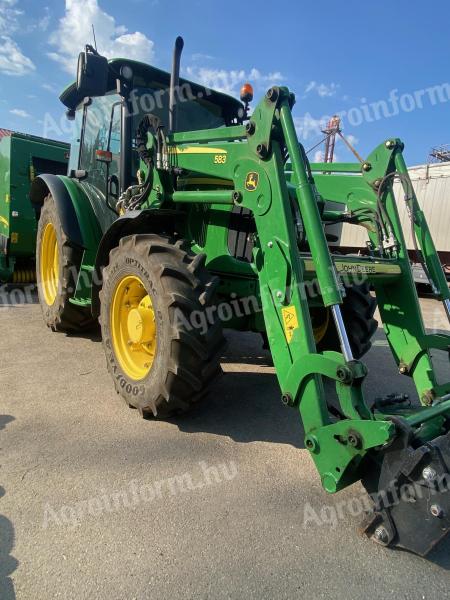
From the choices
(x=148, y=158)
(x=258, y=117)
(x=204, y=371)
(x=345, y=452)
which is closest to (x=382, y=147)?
(x=258, y=117)

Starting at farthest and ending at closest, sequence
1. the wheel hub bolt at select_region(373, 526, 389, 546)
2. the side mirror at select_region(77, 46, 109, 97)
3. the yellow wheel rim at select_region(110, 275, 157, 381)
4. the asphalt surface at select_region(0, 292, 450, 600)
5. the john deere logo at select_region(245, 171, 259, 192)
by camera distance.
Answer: the side mirror at select_region(77, 46, 109, 97)
the yellow wheel rim at select_region(110, 275, 157, 381)
the john deere logo at select_region(245, 171, 259, 192)
the wheel hub bolt at select_region(373, 526, 389, 546)
the asphalt surface at select_region(0, 292, 450, 600)

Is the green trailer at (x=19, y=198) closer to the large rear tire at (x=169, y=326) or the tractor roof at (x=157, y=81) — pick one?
the tractor roof at (x=157, y=81)

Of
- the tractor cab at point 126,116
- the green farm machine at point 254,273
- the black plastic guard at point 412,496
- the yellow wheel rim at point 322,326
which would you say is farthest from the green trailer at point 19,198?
the black plastic guard at point 412,496

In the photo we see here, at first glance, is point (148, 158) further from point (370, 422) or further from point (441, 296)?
point (370, 422)

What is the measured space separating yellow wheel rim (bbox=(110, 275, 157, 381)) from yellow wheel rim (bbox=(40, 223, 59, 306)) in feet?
7.63

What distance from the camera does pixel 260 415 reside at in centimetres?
344

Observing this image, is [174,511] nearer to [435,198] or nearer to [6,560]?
[6,560]

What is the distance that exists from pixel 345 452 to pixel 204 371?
42.2 inches

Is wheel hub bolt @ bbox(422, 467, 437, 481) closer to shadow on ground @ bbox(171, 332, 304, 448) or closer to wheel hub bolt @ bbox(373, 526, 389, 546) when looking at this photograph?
wheel hub bolt @ bbox(373, 526, 389, 546)

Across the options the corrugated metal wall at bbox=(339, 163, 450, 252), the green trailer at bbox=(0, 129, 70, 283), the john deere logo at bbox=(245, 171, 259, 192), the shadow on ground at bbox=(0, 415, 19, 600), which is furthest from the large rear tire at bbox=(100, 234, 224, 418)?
the corrugated metal wall at bbox=(339, 163, 450, 252)

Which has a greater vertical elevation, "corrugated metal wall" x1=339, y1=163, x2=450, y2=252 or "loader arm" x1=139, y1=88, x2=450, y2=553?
"corrugated metal wall" x1=339, y1=163, x2=450, y2=252

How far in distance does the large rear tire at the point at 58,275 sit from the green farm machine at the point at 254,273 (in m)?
0.02

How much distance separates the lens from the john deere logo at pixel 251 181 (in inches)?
108

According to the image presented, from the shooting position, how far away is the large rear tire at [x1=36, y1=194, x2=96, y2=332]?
459cm
